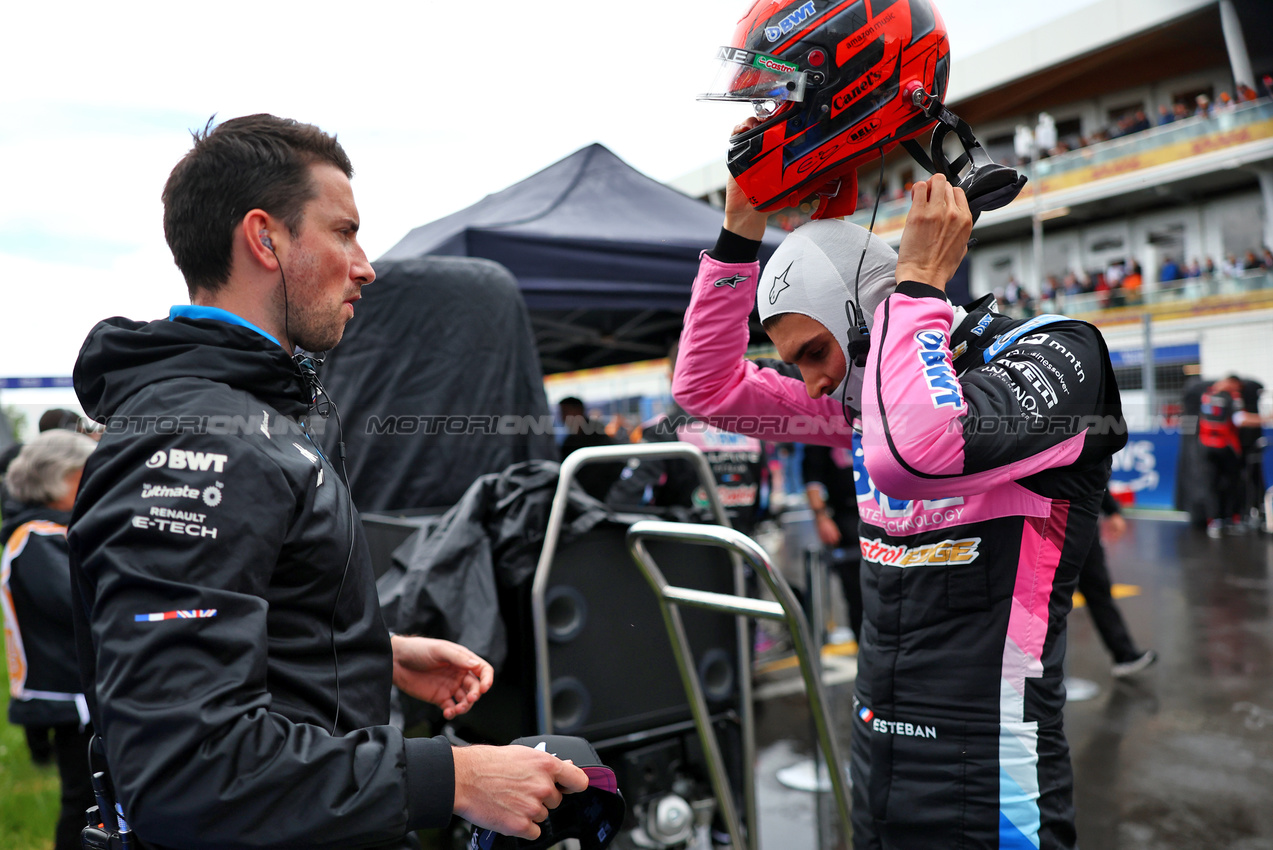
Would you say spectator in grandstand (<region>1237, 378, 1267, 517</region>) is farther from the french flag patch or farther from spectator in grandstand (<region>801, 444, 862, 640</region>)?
the french flag patch

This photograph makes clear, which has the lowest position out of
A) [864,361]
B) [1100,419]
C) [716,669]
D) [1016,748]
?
[716,669]

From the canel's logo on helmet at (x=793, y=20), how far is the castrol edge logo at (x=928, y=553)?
90 cm

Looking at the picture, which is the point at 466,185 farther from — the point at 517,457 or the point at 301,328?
the point at 517,457

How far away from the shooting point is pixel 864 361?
1552 mm

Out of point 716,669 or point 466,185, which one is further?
point 716,669

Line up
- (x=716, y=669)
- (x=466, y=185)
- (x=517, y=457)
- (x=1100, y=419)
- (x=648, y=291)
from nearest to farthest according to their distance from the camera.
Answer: (x=1100, y=419) < (x=466, y=185) < (x=716, y=669) < (x=517, y=457) < (x=648, y=291)

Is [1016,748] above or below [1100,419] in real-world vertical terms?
below

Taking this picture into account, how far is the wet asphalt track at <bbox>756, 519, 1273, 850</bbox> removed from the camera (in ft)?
10.9

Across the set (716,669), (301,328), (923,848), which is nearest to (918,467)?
(923,848)

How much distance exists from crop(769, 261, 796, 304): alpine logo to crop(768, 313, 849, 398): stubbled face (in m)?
0.04

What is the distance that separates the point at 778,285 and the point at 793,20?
1.57ft

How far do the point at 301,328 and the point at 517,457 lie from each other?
2498 millimetres

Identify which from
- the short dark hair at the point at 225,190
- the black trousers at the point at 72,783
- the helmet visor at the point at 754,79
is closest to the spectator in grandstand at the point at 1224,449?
the helmet visor at the point at 754,79

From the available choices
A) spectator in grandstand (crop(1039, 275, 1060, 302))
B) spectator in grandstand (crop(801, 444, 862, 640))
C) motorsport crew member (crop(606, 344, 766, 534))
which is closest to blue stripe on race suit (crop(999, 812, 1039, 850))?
motorsport crew member (crop(606, 344, 766, 534))
